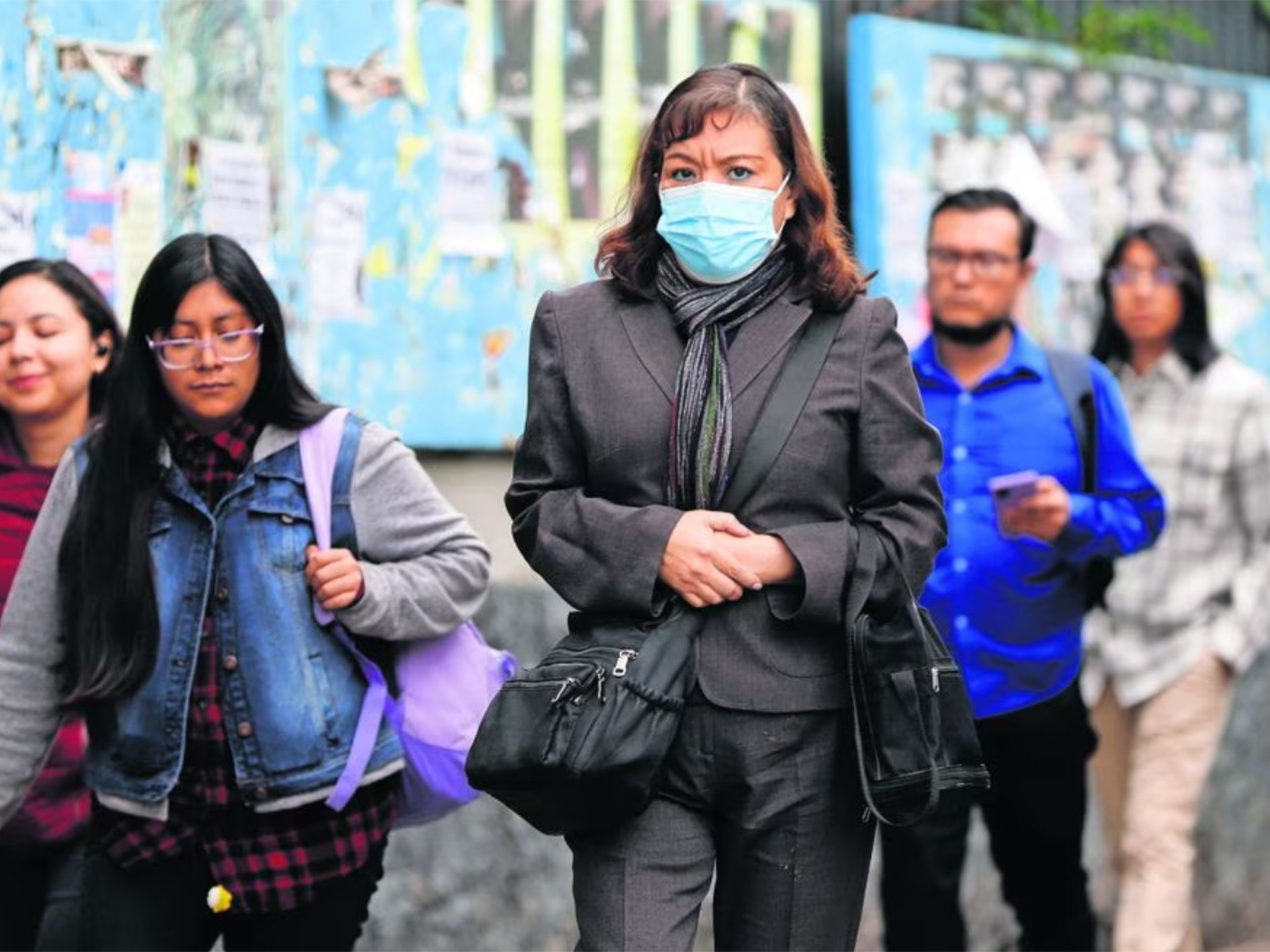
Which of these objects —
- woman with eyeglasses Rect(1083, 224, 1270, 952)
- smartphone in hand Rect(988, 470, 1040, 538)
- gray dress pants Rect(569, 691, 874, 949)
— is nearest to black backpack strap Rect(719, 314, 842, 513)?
gray dress pants Rect(569, 691, 874, 949)

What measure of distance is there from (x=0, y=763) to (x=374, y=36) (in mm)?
2595

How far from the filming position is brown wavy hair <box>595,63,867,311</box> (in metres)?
3.98

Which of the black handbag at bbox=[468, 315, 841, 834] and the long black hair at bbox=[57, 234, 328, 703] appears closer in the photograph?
the black handbag at bbox=[468, 315, 841, 834]

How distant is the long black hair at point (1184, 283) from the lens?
6.46 m

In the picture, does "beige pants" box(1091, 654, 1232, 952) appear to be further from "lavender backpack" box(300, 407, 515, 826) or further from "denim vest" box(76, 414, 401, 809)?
"denim vest" box(76, 414, 401, 809)

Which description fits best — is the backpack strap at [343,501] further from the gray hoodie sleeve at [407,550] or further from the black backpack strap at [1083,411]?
the black backpack strap at [1083,411]

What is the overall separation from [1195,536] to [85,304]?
3.34m

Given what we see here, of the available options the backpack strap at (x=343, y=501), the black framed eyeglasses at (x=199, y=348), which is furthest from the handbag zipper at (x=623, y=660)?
the black framed eyeglasses at (x=199, y=348)

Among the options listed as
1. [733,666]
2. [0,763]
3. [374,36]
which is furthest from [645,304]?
[374,36]

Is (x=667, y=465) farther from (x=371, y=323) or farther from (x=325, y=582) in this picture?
(x=371, y=323)

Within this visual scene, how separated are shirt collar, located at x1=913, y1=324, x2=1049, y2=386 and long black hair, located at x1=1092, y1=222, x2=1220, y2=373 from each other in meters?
1.12

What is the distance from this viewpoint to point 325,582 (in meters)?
4.26

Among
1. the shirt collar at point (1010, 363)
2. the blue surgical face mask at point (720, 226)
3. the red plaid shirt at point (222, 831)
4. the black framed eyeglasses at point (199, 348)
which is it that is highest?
the blue surgical face mask at point (720, 226)

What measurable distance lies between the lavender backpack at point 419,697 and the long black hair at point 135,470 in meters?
0.13
